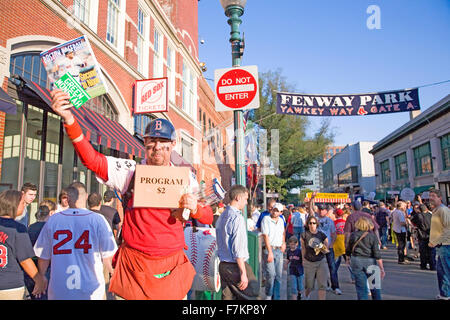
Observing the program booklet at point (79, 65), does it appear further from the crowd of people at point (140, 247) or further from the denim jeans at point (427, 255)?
the denim jeans at point (427, 255)

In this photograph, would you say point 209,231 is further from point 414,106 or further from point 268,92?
point 268,92

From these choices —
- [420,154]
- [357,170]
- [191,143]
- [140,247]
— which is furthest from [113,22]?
[357,170]

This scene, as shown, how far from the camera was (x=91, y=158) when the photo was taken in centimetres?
238

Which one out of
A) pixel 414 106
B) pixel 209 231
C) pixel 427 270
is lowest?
pixel 427 270

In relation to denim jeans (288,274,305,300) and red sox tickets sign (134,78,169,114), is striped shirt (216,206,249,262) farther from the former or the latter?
red sox tickets sign (134,78,169,114)

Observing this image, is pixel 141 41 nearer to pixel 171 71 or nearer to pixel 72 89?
pixel 171 71

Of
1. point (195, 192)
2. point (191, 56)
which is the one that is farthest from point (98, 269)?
point (191, 56)

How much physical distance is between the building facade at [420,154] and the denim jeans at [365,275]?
25.9 metres

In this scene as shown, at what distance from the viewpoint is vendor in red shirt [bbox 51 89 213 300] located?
7.52 feet

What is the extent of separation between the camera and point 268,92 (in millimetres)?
35562

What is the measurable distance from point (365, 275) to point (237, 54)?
4.18 metres

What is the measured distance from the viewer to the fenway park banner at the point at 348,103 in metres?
8.82

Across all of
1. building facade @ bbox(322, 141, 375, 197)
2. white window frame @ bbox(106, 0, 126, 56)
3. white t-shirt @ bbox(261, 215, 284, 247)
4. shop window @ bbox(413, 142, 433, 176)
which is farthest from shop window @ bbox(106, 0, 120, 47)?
building facade @ bbox(322, 141, 375, 197)
